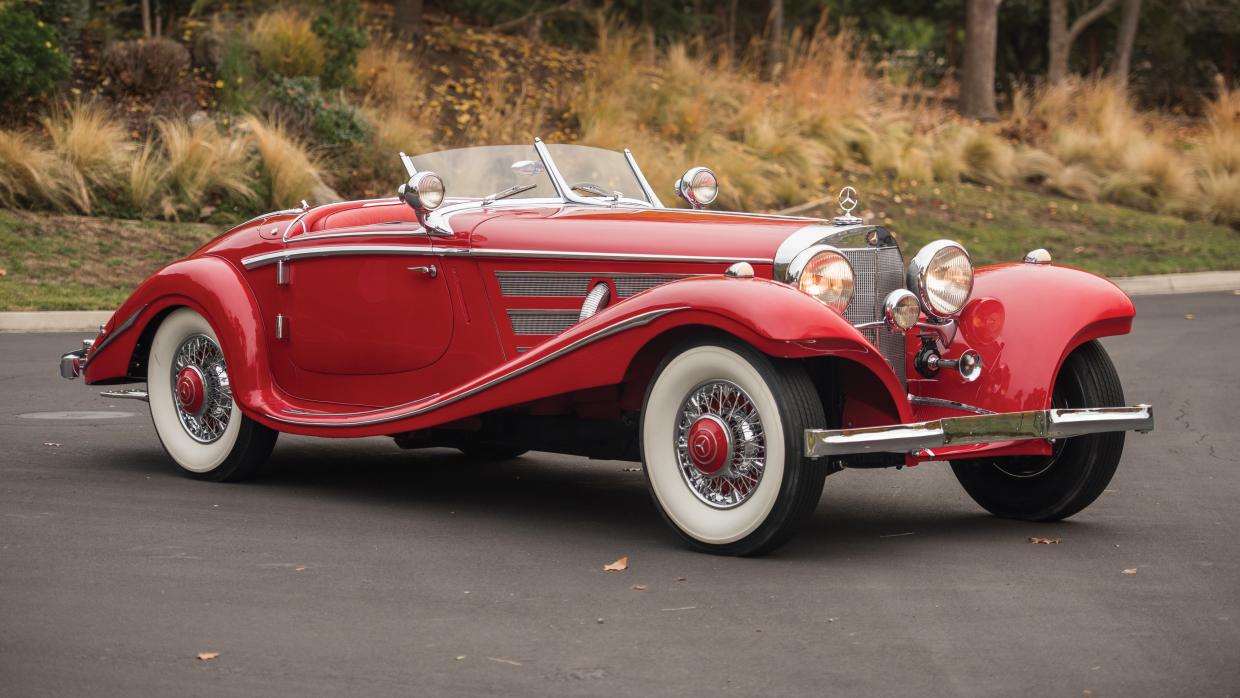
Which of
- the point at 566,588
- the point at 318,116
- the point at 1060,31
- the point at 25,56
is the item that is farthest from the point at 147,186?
the point at 1060,31

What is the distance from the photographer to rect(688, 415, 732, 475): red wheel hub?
17.9 ft

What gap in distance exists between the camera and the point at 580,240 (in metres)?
6.15

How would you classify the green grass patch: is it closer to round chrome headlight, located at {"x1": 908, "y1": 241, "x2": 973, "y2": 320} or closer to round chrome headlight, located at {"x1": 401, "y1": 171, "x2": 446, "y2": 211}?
round chrome headlight, located at {"x1": 401, "y1": 171, "x2": 446, "y2": 211}

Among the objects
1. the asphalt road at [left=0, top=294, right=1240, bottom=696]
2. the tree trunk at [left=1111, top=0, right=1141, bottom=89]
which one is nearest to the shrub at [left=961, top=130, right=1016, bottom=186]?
the tree trunk at [left=1111, top=0, right=1141, bottom=89]

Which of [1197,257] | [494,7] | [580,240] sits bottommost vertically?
[1197,257]

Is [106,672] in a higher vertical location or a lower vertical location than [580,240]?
lower

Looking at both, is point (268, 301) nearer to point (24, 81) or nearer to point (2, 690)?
point (2, 690)

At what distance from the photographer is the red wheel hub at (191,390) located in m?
7.16

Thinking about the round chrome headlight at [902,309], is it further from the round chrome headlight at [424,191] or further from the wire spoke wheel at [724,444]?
the round chrome headlight at [424,191]

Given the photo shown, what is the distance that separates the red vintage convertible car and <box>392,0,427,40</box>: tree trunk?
52.9 feet

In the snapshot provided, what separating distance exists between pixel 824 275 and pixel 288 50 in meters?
14.6

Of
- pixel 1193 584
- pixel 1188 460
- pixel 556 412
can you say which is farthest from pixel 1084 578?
pixel 1188 460

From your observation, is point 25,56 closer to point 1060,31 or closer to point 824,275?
point 824,275

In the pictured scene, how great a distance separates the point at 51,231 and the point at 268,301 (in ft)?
29.9
